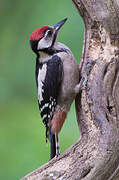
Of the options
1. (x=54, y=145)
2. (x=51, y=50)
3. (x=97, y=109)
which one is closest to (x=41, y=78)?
(x=51, y=50)

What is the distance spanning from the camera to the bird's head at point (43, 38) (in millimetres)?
3094

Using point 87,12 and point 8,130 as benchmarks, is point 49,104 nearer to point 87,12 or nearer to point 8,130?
point 87,12

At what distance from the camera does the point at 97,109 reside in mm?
2652

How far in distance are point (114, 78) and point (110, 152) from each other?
0.54 meters

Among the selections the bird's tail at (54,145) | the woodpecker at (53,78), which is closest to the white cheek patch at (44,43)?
the woodpecker at (53,78)

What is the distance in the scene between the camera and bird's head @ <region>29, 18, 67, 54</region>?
309 cm

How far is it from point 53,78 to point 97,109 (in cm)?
64

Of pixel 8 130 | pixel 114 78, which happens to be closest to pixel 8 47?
pixel 8 130

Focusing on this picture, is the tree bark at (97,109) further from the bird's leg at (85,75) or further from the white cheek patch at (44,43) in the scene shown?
the white cheek patch at (44,43)

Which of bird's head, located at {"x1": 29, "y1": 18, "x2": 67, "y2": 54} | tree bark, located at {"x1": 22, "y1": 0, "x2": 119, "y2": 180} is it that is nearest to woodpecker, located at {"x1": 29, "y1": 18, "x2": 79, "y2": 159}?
bird's head, located at {"x1": 29, "y1": 18, "x2": 67, "y2": 54}

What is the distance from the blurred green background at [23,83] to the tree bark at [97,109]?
80cm

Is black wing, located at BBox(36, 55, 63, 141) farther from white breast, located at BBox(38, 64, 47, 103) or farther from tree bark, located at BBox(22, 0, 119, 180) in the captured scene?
tree bark, located at BBox(22, 0, 119, 180)

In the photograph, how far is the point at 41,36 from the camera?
123 inches

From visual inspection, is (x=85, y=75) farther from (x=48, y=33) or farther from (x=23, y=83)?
(x=23, y=83)
